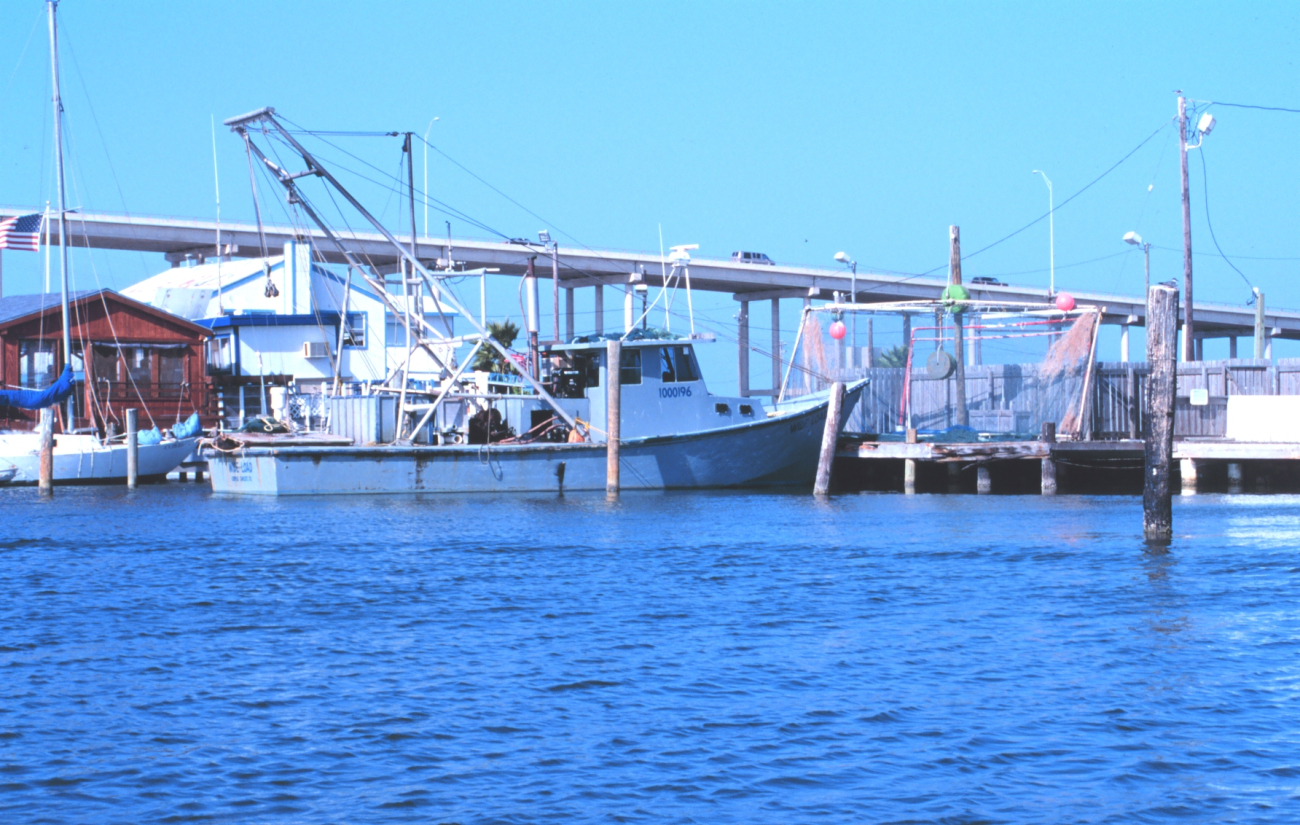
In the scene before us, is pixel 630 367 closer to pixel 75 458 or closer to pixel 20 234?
pixel 75 458

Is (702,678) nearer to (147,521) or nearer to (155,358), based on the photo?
(147,521)

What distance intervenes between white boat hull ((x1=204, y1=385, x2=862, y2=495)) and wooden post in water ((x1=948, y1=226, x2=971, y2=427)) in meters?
3.46

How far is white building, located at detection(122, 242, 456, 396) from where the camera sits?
49688 millimetres

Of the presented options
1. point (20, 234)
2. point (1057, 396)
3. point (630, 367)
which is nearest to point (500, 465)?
point (630, 367)

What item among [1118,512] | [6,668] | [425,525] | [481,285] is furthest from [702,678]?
[481,285]

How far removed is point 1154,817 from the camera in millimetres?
7680

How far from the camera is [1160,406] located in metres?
18.5

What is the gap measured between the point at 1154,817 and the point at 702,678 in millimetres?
4307

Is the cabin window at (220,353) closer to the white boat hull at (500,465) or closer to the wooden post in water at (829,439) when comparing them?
the white boat hull at (500,465)

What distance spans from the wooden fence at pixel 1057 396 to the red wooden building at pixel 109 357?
23327mm

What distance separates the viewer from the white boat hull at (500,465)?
3052 centimetres

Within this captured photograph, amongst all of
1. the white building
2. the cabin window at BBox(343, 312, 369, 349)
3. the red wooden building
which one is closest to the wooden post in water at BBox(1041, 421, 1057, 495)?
the white building

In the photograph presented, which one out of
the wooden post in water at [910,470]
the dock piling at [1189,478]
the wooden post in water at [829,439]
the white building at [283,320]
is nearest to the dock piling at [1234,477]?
the dock piling at [1189,478]

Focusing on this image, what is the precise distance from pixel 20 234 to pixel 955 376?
27.0 m
